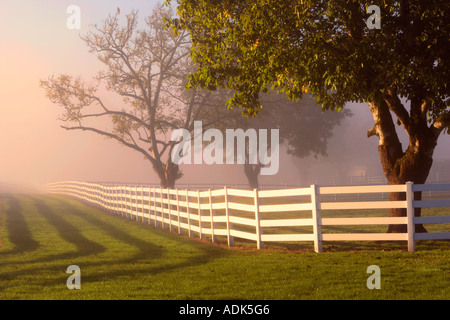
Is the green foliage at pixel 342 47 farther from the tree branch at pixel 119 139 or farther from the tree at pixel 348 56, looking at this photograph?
the tree branch at pixel 119 139

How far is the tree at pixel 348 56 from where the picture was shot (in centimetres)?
1390

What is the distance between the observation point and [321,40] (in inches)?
570

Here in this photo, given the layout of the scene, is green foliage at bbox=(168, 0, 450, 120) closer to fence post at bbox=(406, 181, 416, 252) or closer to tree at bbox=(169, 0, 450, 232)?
tree at bbox=(169, 0, 450, 232)

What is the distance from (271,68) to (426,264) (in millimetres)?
6465

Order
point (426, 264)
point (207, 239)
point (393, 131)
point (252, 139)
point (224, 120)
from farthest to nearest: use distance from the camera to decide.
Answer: point (252, 139), point (224, 120), point (207, 239), point (393, 131), point (426, 264)

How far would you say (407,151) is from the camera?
16.4 metres

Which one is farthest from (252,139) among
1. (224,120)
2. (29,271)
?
(29,271)

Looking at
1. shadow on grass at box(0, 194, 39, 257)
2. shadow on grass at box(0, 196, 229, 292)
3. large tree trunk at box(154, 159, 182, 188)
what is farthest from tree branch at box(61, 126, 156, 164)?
shadow on grass at box(0, 196, 229, 292)

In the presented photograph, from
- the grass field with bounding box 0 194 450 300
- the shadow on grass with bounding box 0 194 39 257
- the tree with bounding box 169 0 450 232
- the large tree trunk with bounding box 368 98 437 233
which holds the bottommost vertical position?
the shadow on grass with bounding box 0 194 39 257

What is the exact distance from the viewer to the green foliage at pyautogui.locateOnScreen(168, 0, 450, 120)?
45.4 ft

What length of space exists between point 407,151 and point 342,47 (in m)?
3.82

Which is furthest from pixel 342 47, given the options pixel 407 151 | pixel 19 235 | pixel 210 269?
pixel 19 235

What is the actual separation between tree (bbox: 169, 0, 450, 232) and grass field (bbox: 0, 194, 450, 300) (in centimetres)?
341
